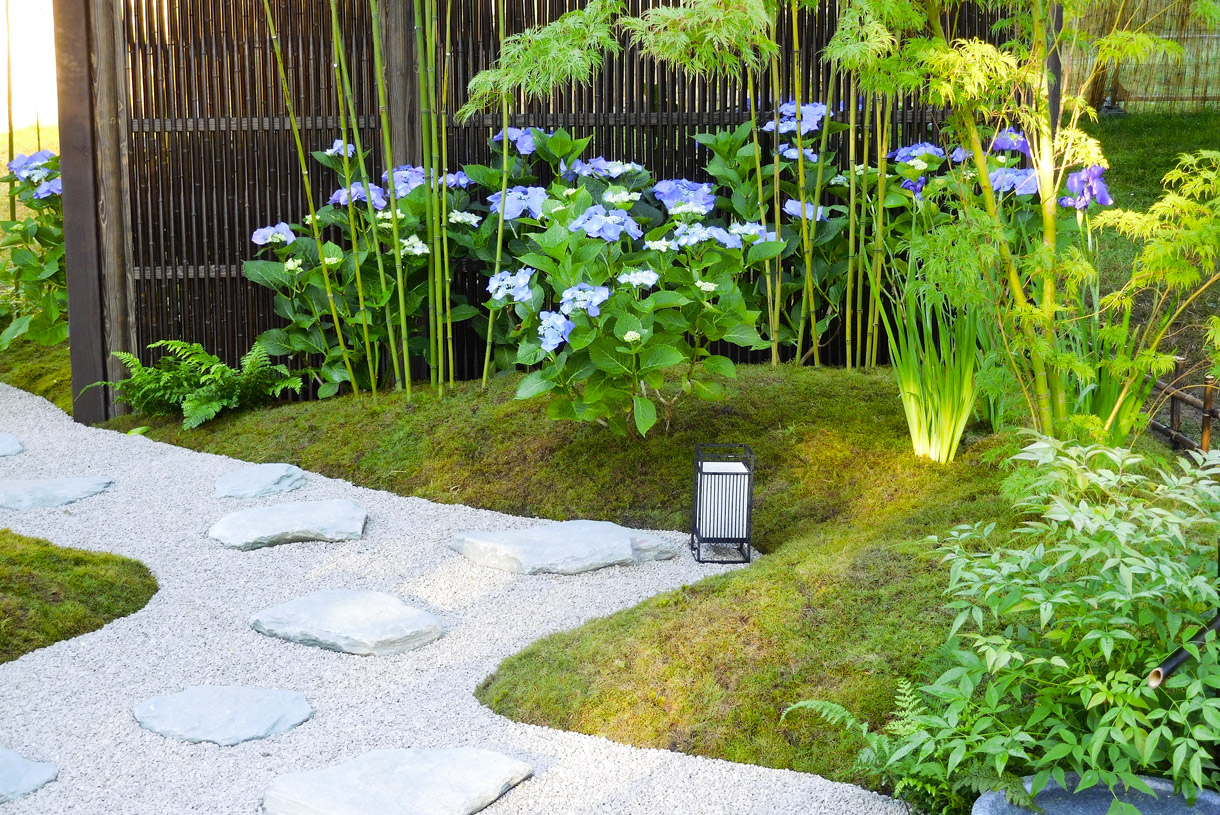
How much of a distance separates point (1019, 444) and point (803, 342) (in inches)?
62.6

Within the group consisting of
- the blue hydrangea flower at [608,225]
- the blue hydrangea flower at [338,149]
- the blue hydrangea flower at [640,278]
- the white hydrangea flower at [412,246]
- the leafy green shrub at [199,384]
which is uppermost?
the blue hydrangea flower at [338,149]

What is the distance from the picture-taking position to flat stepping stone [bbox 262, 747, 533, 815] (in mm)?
1747

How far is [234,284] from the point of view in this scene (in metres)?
4.63

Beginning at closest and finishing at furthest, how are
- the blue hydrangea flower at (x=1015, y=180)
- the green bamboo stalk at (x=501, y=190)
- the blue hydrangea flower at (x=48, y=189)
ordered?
the blue hydrangea flower at (x=1015, y=180)
the green bamboo stalk at (x=501, y=190)
the blue hydrangea flower at (x=48, y=189)

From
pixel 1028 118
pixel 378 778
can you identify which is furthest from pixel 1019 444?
pixel 378 778

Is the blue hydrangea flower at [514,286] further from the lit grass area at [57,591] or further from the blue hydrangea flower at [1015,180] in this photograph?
the blue hydrangea flower at [1015,180]

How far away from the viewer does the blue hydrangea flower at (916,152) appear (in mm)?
4105

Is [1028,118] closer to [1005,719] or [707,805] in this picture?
[1005,719]

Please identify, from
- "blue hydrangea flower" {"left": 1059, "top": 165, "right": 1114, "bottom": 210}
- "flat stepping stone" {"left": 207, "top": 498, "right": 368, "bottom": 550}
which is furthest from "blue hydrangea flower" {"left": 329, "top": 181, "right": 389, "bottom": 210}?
"blue hydrangea flower" {"left": 1059, "top": 165, "right": 1114, "bottom": 210}

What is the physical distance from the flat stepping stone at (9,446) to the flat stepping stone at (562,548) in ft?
6.91

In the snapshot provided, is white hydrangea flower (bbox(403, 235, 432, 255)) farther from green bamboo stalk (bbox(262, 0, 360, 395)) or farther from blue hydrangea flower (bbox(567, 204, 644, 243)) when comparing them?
blue hydrangea flower (bbox(567, 204, 644, 243))

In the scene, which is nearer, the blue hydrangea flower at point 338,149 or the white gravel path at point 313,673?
the white gravel path at point 313,673

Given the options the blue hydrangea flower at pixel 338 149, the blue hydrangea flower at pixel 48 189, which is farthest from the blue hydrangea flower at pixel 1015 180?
the blue hydrangea flower at pixel 48 189

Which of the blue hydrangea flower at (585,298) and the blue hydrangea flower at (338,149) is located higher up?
the blue hydrangea flower at (338,149)
